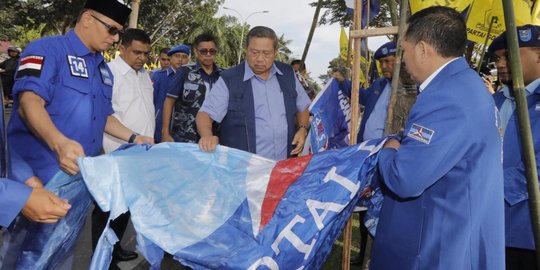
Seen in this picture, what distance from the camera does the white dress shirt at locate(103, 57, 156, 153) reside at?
3404 mm

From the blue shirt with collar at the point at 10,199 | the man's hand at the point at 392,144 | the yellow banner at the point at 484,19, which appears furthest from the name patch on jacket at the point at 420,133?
the yellow banner at the point at 484,19

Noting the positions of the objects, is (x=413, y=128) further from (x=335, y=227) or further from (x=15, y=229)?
(x=15, y=229)

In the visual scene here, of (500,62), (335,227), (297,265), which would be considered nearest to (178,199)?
(297,265)

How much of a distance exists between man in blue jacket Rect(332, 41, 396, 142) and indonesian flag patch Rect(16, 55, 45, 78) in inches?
86.8

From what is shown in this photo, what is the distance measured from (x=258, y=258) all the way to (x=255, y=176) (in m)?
0.48

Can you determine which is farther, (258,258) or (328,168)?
(328,168)

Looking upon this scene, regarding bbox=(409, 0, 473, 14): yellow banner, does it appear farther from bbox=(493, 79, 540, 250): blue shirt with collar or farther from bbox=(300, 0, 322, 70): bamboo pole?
bbox=(493, 79, 540, 250): blue shirt with collar

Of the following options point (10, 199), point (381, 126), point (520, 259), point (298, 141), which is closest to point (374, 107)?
point (381, 126)

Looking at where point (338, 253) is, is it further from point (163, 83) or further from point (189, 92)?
point (163, 83)

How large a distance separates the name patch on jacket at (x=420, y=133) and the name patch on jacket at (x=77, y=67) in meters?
1.85

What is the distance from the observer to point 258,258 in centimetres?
203

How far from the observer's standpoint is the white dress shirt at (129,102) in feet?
11.2

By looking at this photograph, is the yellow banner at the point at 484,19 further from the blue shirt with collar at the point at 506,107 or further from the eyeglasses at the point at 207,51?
the eyeglasses at the point at 207,51

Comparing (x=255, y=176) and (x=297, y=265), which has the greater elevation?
(x=255, y=176)
